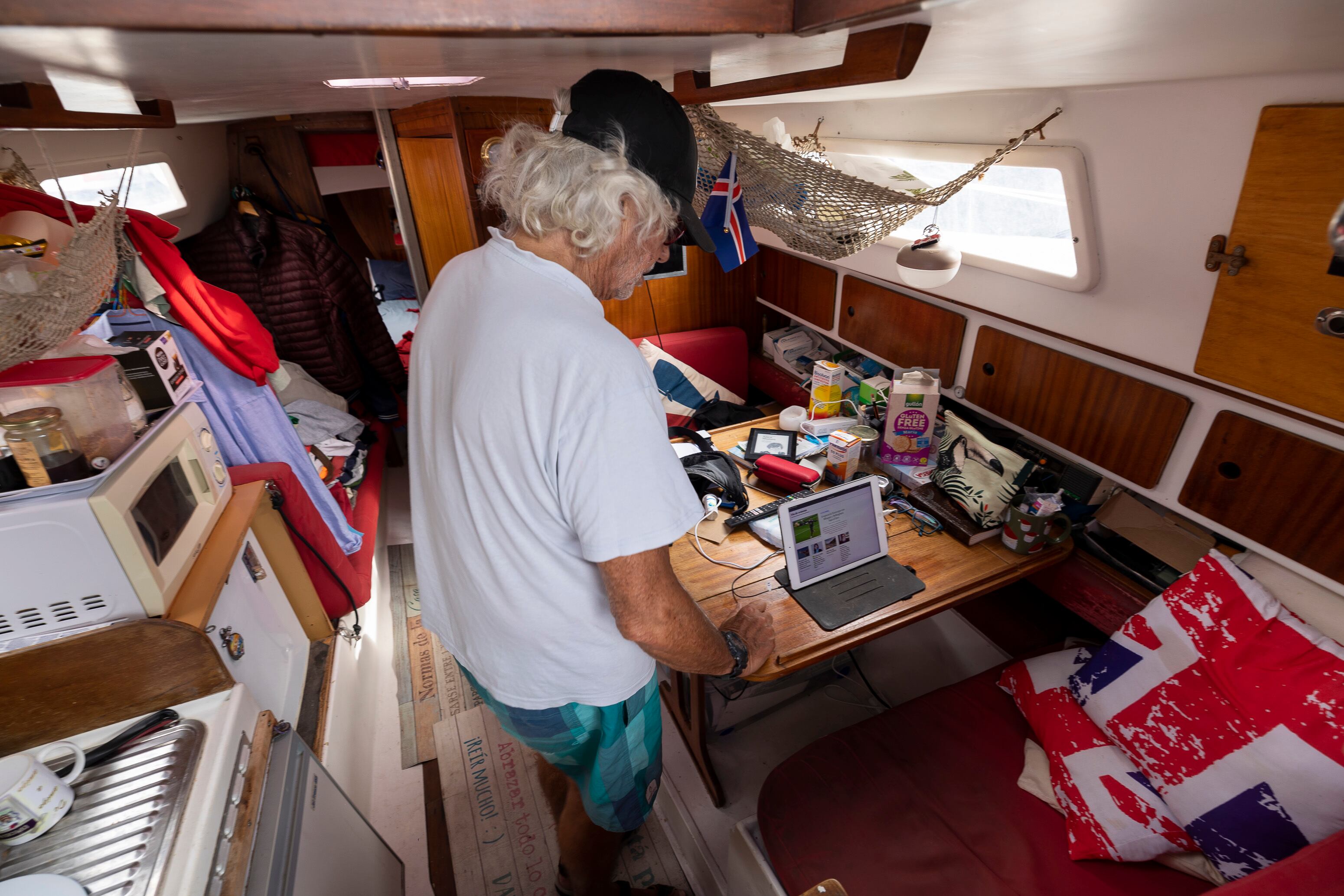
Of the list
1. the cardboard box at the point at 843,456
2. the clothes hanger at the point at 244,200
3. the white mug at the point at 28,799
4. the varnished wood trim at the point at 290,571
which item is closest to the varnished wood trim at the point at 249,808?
the white mug at the point at 28,799

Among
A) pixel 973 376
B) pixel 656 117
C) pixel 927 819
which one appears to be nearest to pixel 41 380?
pixel 656 117

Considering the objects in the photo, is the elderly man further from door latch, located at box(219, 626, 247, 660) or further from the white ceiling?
door latch, located at box(219, 626, 247, 660)

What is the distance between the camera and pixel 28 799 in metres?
0.86

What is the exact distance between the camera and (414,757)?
205 centimetres

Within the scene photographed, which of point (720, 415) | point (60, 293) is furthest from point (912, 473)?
point (60, 293)

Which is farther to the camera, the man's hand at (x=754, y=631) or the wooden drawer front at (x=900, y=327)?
the wooden drawer front at (x=900, y=327)

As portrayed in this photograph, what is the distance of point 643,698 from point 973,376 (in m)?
1.64

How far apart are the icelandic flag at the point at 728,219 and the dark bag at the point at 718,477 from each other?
0.61 meters

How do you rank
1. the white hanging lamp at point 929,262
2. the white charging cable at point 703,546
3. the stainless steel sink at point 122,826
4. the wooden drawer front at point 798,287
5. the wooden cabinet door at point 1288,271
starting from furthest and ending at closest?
the wooden drawer front at point 798,287 < the white charging cable at point 703,546 < the white hanging lamp at point 929,262 < the wooden cabinet door at point 1288,271 < the stainless steel sink at point 122,826

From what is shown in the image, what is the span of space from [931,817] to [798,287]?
2.39 metres

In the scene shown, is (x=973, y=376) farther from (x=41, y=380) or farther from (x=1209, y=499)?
(x=41, y=380)

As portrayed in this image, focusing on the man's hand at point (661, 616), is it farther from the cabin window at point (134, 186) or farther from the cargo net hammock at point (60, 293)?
the cabin window at point (134, 186)

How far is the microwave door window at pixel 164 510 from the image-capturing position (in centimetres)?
115

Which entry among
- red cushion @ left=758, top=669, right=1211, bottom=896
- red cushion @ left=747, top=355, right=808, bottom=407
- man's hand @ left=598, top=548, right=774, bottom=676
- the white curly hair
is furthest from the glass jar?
red cushion @ left=747, top=355, right=808, bottom=407
